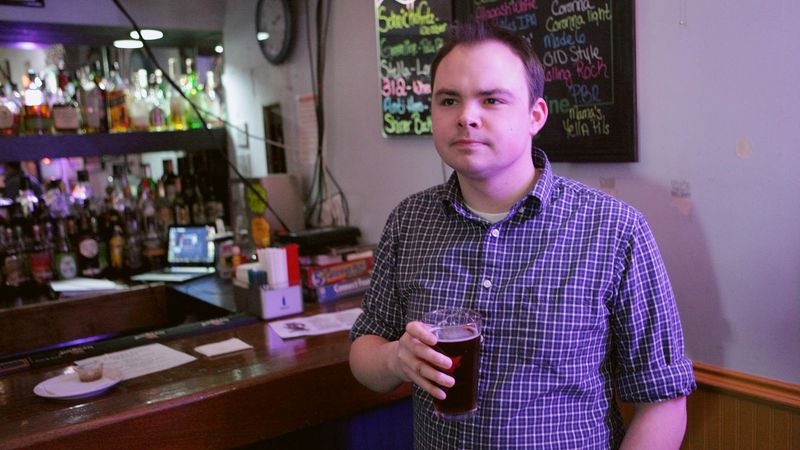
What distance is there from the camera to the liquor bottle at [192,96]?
3742 mm

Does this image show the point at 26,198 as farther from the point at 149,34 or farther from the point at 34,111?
the point at 149,34

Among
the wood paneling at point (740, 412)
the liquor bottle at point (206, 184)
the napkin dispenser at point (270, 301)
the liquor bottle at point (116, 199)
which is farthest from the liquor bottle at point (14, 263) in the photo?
the wood paneling at point (740, 412)

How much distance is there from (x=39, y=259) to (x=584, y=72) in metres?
2.64

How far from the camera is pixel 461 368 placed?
125 cm

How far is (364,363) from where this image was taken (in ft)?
5.12

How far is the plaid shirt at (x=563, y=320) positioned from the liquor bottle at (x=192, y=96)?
8.76 ft

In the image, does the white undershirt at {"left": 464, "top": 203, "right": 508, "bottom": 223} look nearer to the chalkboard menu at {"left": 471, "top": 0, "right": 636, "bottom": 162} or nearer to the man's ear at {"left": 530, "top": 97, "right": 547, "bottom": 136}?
the man's ear at {"left": 530, "top": 97, "right": 547, "bottom": 136}

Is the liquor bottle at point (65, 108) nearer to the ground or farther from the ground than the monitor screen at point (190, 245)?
farther from the ground

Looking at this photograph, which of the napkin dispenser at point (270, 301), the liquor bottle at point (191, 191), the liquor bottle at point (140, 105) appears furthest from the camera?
the liquor bottle at point (191, 191)

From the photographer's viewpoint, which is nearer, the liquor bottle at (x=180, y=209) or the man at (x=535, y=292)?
the man at (x=535, y=292)

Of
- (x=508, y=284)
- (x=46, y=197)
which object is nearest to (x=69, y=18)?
(x=46, y=197)

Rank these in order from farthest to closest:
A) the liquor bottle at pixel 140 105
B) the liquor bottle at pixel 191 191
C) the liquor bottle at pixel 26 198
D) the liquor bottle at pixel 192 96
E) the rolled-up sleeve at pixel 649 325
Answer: the liquor bottle at pixel 191 191 < the liquor bottle at pixel 192 96 < the liquor bottle at pixel 140 105 < the liquor bottle at pixel 26 198 < the rolled-up sleeve at pixel 649 325

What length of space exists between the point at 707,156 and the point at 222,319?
1672 millimetres

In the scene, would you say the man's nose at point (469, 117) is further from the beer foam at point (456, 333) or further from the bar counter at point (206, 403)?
the bar counter at point (206, 403)
